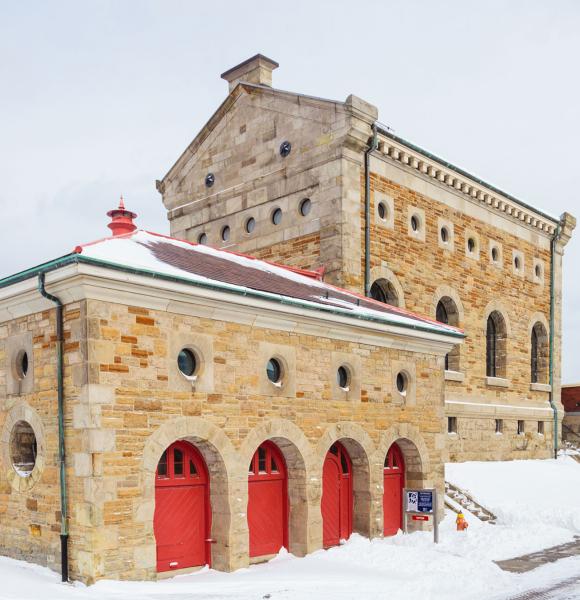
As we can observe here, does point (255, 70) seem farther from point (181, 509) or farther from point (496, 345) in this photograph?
point (181, 509)

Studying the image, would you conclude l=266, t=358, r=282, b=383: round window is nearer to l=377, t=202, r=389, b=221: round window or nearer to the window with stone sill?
l=377, t=202, r=389, b=221: round window

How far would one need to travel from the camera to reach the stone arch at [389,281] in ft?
72.1

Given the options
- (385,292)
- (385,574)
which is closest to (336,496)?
(385,574)

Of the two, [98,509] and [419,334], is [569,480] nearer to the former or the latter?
[419,334]

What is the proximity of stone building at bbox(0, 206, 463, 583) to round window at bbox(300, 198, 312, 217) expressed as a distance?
246 inches

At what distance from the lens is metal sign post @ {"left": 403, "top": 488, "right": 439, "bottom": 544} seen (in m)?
15.2

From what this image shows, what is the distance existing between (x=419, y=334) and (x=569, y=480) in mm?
12075

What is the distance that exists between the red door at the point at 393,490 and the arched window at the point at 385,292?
6.60 meters

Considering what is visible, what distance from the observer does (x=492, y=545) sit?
51.5 feet

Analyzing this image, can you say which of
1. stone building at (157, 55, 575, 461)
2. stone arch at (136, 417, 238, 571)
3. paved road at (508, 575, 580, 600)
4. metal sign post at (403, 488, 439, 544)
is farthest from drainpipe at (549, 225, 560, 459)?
stone arch at (136, 417, 238, 571)

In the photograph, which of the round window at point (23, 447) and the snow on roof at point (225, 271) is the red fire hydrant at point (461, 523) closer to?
the snow on roof at point (225, 271)

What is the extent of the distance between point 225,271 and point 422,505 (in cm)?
659

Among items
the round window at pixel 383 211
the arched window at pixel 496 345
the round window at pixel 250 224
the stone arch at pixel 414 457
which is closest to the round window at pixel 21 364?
the stone arch at pixel 414 457

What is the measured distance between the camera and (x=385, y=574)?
497 inches
